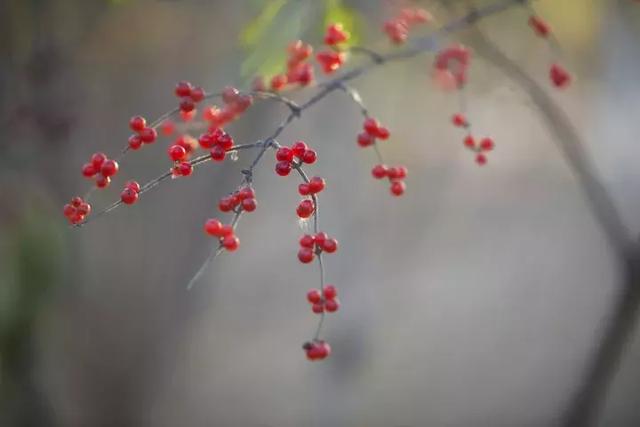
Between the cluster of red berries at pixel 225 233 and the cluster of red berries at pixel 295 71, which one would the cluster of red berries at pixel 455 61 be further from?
the cluster of red berries at pixel 225 233

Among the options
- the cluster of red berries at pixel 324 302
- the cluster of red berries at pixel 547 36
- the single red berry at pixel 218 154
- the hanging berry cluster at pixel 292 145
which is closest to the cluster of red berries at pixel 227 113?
the hanging berry cluster at pixel 292 145

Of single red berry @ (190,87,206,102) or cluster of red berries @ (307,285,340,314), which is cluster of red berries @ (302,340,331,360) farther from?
single red berry @ (190,87,206,102)

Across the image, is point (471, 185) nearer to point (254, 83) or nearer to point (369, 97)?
point (369, 97)

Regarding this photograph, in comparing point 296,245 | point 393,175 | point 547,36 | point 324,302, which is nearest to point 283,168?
point 324,302

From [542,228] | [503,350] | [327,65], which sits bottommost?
[327,65]

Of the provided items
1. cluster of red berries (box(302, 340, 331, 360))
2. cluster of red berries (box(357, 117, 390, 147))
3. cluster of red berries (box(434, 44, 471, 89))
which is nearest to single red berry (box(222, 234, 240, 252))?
cluster of red berries (box(302, 340, 331, 360))

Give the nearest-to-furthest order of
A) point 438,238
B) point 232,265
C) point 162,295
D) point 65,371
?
point 162,295 < point 65,371 < point 232,265 < point 438,238

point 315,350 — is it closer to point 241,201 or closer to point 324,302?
point 324,302

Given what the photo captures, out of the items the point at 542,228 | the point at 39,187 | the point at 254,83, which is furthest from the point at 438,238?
the point at 254,83
